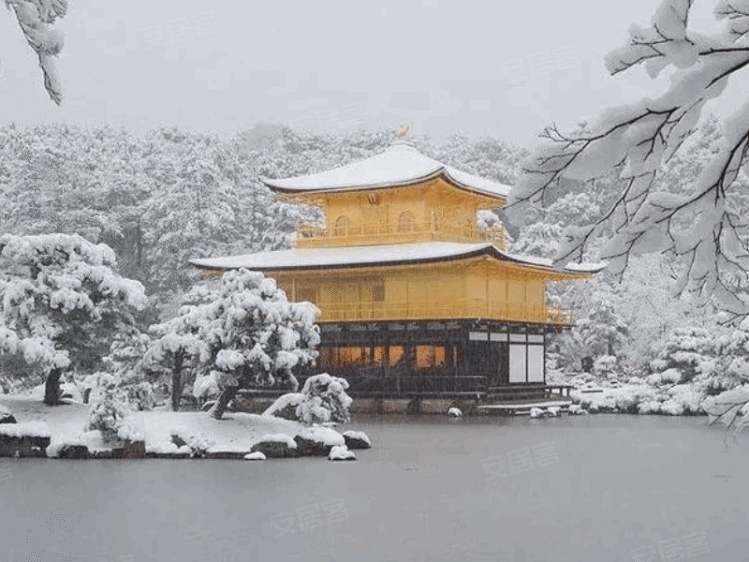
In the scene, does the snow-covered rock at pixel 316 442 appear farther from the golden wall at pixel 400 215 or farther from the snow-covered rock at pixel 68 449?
the golden wall at pixel 400 215

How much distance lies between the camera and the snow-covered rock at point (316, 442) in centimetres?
1830

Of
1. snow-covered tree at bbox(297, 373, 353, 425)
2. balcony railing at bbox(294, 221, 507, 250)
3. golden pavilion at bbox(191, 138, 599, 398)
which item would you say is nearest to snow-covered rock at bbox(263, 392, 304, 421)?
snow-covered tree at bbox(297, 373, 353, 425)

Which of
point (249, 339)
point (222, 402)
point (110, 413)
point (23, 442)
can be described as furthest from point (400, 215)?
point (23, 442)

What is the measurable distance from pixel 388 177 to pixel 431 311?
5.12m

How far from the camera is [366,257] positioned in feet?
102

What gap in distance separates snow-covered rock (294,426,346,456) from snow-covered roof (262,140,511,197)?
13.5m

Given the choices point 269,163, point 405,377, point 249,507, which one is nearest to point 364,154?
point 269,163

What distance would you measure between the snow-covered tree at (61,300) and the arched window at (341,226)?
42.8 ft

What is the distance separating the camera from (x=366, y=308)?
103 ft

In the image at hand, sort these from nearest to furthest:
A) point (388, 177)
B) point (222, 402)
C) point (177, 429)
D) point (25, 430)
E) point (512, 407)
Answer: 1. point (25, 430)
2. point (177, 429)
3. point (222, 402)
4. point (512, 407)
5. point (388, 177)

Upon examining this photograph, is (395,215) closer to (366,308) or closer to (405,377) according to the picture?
(366,308)

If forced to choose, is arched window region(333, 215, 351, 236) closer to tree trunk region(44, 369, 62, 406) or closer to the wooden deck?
the wooden deck

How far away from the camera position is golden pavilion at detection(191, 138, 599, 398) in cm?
2995

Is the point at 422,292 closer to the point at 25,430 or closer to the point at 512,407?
the point at 512,407
